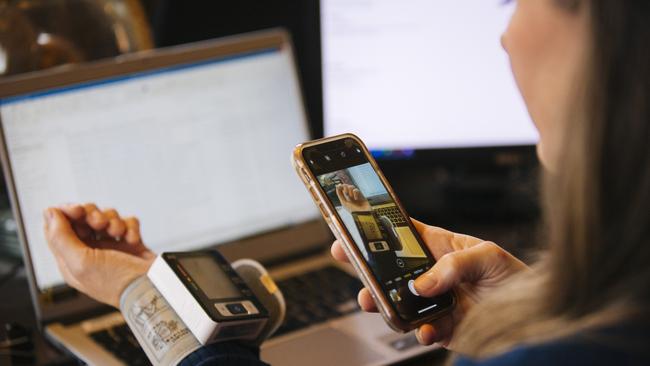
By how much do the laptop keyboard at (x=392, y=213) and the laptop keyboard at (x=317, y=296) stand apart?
0.22 m

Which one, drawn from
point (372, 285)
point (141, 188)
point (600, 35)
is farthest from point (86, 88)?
point (600, 35)

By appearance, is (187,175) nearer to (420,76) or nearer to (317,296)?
(317,296)

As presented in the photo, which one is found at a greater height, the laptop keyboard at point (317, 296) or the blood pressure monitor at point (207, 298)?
the blood pressure monitor at point (207, 298)

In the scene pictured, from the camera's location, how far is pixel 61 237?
0.82 m

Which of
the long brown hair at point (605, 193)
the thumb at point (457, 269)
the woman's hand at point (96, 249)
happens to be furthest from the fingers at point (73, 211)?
the long brown hair at point (605, 193)

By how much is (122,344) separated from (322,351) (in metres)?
0.21

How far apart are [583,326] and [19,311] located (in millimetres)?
687

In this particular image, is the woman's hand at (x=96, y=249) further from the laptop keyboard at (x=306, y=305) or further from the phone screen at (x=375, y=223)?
the phone screen at (x=375, y=223)

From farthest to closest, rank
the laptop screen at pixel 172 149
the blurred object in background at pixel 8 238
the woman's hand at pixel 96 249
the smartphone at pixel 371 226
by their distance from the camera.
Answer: the blurred object in background at pixel 8 238, the laptop screen at pixel 172 149, the woman's hand at pixel 96 249, the smartphone at pixel 371 226

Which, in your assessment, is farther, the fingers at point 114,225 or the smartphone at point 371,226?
the fingers at point 114,225

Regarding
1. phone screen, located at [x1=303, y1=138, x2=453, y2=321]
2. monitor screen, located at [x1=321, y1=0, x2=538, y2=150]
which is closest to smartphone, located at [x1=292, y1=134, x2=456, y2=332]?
phone screen, located at [x1=303, y1=138, x2=453, y2=321]

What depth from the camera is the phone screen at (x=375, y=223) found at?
0.66 metres

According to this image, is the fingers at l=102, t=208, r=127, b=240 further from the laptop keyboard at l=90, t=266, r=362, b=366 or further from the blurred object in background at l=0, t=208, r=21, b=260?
the blurred object in background at l=0, t=208, r=21, b=260

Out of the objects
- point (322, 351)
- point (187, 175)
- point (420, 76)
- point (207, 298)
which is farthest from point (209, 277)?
point (420, 76)
